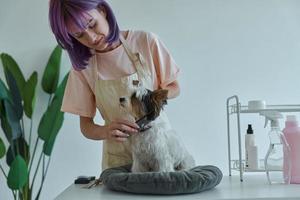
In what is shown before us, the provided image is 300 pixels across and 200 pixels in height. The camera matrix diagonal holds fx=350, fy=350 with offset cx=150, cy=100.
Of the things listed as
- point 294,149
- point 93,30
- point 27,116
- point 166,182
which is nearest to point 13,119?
point 27,116

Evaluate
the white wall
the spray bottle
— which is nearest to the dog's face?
the spray bottle

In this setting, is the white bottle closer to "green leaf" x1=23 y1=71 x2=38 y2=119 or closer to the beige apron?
the beige apron

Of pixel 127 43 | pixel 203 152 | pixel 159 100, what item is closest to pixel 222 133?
pixel 203 152

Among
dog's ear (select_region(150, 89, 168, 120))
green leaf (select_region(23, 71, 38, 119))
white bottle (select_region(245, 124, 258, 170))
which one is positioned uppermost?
green leaf (select_region(23, 71, 38, 119))

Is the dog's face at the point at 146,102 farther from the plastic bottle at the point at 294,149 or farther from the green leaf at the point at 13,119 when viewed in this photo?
the green leaf at the point at 13,119

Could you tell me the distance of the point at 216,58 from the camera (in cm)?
195

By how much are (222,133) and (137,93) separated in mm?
1095

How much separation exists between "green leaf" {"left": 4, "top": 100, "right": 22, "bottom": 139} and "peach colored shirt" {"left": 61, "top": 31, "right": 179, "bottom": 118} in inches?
32.4

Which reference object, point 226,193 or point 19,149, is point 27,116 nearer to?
point 19,149

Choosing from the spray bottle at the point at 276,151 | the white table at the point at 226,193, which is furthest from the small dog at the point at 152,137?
the spray bottle at the point at 276,151

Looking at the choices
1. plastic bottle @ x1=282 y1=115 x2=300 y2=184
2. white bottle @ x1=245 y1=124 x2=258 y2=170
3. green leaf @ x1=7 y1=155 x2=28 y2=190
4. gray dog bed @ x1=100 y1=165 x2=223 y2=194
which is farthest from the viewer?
green leaf @ x1=7 y1=155 x2=28 y2=190

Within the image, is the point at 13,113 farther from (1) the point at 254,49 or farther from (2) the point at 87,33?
(1) the point at 254,49

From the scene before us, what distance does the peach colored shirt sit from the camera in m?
1.16

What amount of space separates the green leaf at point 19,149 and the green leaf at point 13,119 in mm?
88
